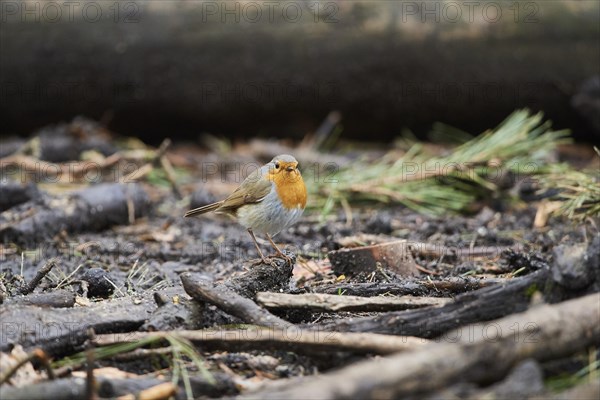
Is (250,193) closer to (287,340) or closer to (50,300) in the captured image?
(50,300)

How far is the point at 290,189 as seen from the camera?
14.4ft

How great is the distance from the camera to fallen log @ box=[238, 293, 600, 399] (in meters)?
2.03

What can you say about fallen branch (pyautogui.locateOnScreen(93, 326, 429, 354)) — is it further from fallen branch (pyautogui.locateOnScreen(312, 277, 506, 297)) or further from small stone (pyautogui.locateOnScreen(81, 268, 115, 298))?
small stone (pyautogui.locateOnScreen(81, 268, 115, 298))

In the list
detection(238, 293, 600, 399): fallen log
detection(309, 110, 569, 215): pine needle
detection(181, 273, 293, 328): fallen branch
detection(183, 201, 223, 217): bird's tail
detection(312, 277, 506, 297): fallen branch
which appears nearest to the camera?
detection(238, 293, 600, 399): fallen log

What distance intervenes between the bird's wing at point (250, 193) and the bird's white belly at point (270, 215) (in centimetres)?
5

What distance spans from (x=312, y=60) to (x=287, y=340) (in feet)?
16.7

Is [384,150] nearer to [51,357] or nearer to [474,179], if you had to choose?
[474,179]

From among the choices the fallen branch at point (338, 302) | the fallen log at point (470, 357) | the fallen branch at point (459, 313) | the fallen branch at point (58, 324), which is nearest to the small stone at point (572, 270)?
the fallen branch at point (459, 313)

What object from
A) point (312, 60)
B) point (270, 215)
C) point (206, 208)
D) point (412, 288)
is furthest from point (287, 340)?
point (312, 60)

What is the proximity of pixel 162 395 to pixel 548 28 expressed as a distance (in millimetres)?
5877

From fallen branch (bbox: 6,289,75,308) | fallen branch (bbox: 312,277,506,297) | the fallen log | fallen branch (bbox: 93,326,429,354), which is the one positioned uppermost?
the fallen log

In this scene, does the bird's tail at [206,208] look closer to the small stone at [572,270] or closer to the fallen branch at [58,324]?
the fallen branch at [58,324]

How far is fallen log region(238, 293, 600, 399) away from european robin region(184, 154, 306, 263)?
1987 millimetres

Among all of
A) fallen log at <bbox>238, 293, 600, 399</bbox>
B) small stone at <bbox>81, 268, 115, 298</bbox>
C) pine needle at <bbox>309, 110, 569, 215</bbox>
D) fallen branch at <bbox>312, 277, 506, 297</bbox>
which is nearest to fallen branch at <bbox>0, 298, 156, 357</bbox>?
small stone at <bbox>81, 268, 115, 298</bbox>
